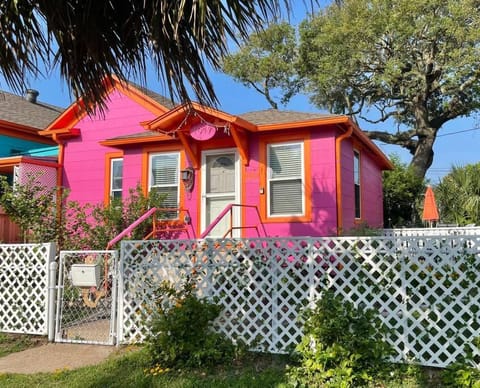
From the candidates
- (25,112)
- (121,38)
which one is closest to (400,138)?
(25,112)

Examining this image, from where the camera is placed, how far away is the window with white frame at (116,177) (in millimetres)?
11141

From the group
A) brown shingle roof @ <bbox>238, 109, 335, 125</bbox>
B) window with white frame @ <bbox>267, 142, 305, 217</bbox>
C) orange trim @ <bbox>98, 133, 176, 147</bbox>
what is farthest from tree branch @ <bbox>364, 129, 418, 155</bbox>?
orange trim @ <bbox>98, 133, 176, 147</bbox>

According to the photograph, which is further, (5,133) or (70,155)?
(5,133)

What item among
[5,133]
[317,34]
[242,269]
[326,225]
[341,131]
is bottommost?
[242,269]

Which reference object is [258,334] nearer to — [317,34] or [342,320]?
[342,320]

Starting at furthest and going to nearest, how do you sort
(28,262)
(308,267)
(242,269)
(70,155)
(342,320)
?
(70,155), (28,262), (242,269), (308,267), (342,320)

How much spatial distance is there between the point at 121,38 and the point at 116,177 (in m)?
7.86

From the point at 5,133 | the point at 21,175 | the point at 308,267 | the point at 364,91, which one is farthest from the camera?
the point at 364,91

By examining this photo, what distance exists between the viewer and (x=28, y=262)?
244 inches

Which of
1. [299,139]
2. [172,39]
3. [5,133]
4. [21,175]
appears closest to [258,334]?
[172,39]

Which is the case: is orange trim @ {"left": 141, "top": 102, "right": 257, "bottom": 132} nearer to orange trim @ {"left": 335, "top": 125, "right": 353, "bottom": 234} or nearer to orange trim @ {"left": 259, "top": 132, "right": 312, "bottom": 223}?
orange trim @ {"left": 259, "top": 132, "right": 312, "bottom": 223}

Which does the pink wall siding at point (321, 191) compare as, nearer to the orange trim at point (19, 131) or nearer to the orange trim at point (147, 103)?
the orange trim at point (147, 103)

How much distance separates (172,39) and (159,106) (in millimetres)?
9323

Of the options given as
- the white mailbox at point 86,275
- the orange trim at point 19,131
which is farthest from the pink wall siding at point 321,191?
the orange trim at point 19,131
